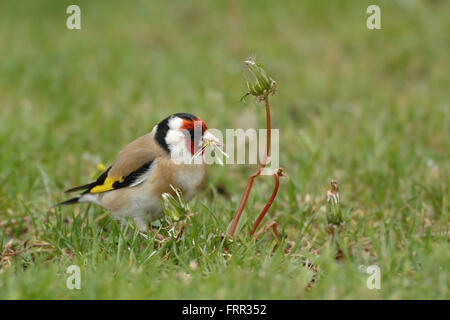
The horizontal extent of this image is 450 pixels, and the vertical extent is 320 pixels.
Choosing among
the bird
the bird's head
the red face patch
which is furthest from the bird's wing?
the red face patch

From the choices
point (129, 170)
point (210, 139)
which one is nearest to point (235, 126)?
point (129, 170)

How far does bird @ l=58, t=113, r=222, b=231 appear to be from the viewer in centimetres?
355

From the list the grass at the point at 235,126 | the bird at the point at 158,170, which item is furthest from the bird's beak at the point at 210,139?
the grass at the point at 235,126

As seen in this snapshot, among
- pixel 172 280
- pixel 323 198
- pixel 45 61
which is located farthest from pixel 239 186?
pixel 45 61

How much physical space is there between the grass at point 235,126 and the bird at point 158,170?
180 millimetres

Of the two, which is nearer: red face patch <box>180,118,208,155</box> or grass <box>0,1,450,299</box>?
grass <box>0,1,450,299</box>

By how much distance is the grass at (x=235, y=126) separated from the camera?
299 centimetres

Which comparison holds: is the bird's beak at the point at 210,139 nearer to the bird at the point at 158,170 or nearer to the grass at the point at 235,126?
the bird at the point at 158,170

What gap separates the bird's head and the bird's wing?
0.13 meters

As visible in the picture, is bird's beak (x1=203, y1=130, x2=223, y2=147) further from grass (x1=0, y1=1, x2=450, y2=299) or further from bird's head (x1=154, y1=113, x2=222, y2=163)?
grass (x1=0, y1=1, x2=450, y2=299)

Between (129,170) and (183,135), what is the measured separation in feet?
1.41

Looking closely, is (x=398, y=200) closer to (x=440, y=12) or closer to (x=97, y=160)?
(x=97, y=160)

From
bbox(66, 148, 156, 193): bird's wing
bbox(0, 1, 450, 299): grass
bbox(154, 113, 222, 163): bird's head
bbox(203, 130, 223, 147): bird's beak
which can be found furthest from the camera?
bbox(66, 148, 156, 193): bird's wing

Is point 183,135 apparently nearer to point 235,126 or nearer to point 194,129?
point 194,129
